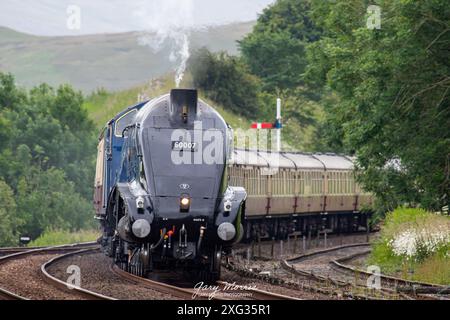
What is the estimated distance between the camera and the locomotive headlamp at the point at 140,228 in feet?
61.9

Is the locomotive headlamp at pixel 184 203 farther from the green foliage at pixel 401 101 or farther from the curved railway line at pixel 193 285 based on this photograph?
the green foliage at pixel 401 101

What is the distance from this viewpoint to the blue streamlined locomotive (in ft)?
62.8

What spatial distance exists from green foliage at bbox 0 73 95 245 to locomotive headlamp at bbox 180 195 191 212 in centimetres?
3441

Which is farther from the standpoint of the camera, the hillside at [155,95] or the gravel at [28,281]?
the hillside at [155,95]

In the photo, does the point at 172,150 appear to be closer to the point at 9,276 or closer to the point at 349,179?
the point at 9,276

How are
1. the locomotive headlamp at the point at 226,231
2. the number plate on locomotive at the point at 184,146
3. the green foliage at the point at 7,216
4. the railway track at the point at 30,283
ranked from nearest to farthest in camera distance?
the railway track at the point at 30,283, the locomotive headlamp at the point at 226,231, the number plate on locomotive at the point at 184,146, the green foliage at the point at 7,216

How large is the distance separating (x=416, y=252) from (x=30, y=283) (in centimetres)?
915

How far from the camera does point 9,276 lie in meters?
21.3

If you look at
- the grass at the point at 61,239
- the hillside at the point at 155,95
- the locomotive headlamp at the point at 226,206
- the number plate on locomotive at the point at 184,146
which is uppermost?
the hillside at the point at 155,95

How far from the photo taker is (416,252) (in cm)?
2422

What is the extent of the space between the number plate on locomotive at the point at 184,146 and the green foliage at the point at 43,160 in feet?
112

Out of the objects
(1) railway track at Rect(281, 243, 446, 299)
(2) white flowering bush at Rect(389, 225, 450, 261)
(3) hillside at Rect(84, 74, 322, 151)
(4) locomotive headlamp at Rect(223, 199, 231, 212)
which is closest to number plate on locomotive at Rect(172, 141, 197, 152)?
(4) locomotive headlamp at Rect(223, 199, 231, 212)

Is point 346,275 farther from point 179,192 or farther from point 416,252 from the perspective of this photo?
point 179,192

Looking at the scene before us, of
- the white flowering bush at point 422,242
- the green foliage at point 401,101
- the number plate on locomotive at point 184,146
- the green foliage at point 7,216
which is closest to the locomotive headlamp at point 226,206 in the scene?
the number plate on locomotive at point 184,146
